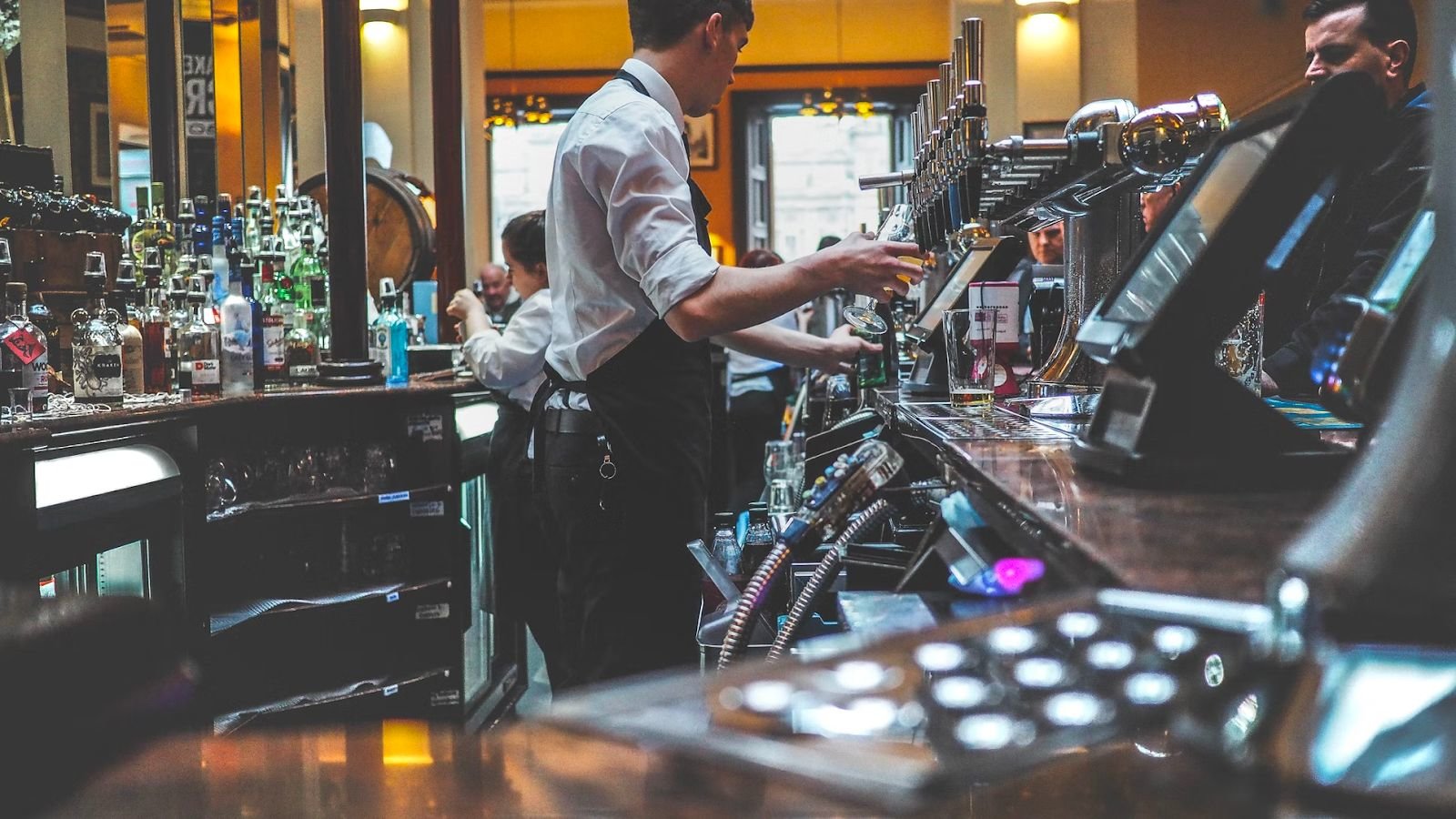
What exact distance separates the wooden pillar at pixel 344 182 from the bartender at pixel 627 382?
160 cm

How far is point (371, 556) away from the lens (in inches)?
135

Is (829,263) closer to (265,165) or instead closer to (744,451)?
(265,165)

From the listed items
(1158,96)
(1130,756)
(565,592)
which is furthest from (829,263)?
(1158,96)

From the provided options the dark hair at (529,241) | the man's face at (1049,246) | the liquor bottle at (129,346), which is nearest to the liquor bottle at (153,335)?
the liquor bottle at (129,346)

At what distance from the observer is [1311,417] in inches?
62.0

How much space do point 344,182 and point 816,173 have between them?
907 cm

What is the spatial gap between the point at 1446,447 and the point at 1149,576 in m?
0.17

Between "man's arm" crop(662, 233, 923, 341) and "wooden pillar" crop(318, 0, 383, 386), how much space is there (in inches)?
77.6

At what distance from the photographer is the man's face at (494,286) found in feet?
26.6

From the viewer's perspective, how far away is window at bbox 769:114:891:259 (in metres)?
12.4

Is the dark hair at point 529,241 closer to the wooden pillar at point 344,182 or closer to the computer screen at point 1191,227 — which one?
the wooden pillar at point 344,182

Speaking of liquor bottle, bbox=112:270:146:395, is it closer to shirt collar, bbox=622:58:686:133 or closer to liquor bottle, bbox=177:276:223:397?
liquor bottle, bbox=177:276:223:397

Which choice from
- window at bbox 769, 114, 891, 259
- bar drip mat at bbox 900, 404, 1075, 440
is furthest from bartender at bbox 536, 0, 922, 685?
window at bbox 769, 114, 891, 259

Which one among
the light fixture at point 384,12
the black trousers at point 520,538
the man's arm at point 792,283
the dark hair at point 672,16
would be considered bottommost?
the black trousers at point 520,538
